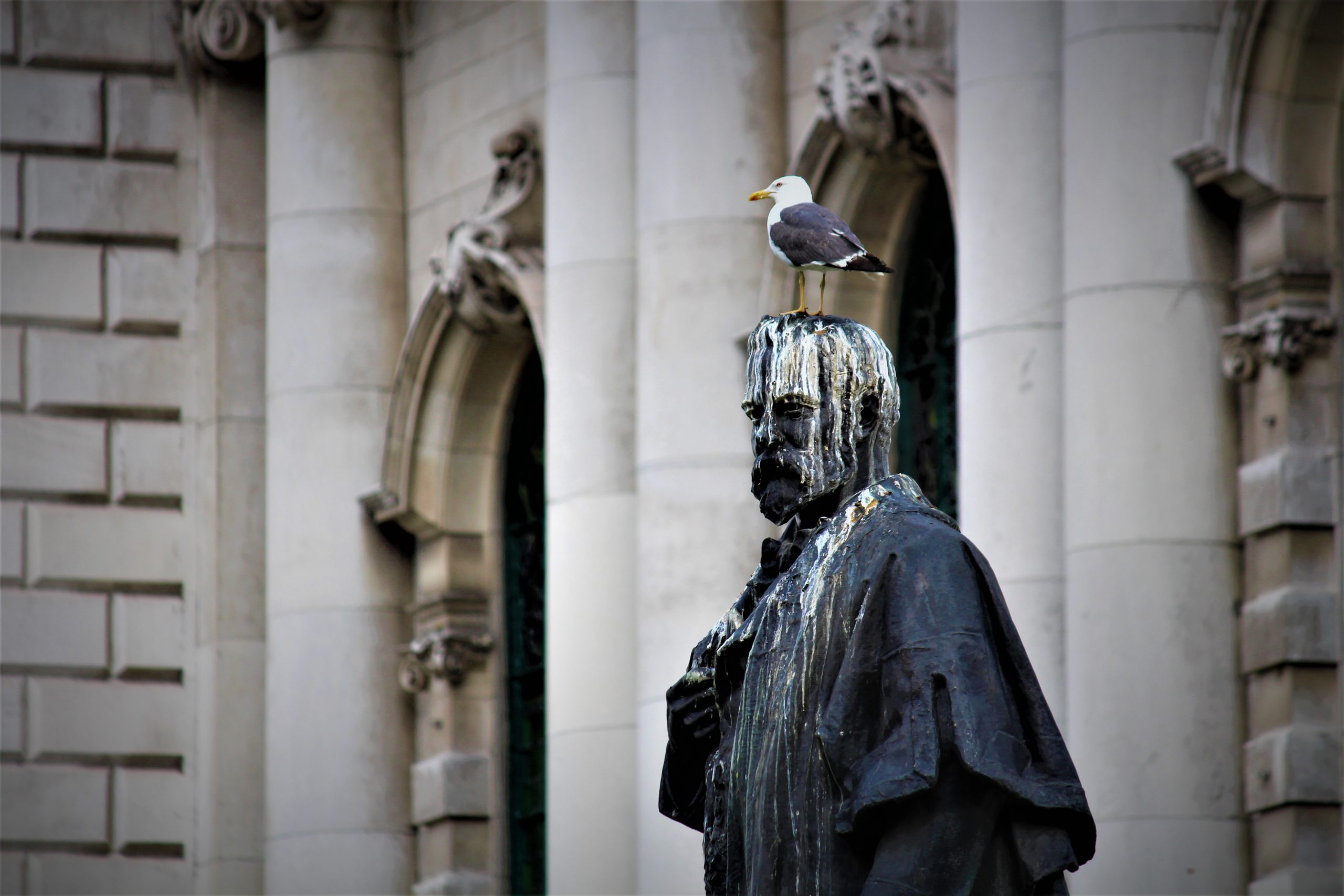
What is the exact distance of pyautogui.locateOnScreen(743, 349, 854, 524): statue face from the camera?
23.4 feet

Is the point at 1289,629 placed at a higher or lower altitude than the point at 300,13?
lower

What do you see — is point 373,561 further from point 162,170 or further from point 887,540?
point 887,540

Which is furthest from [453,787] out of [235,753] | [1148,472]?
[1148,472]

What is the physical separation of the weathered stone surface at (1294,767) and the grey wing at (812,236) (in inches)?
236

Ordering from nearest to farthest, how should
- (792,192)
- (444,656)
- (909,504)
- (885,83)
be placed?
(909,504)
(792,192)
(885,83)
(444,656)

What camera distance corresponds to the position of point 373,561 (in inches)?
920

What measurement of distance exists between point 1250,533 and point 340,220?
Answer: 1046cm

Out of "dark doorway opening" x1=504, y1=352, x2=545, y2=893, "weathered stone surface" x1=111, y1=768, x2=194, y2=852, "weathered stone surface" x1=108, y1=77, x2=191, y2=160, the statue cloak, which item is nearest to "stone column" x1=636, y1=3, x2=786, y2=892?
"dark doorway opening" x1=504, y1=352, x2=545, y2=893

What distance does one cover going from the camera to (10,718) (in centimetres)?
2438

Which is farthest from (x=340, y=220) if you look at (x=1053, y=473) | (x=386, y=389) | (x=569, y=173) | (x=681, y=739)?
(x=681, y=739)

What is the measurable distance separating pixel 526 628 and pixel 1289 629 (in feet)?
31.7

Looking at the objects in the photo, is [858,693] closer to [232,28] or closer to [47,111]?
[232,28]

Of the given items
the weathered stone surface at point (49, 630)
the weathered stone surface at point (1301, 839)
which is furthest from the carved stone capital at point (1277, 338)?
the weathered stone surface at point (49, 630)

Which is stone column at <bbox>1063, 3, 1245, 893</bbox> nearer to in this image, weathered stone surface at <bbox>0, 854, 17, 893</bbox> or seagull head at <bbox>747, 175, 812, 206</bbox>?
seagull head at <bbox>747, 175, 812, 206</bbox>
